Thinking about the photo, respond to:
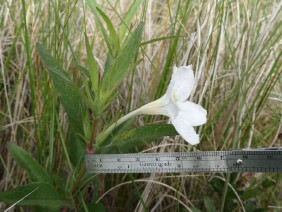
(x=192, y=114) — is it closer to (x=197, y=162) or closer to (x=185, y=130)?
(x=185, y=130)

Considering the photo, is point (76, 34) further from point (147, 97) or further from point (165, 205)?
point (165, 205)

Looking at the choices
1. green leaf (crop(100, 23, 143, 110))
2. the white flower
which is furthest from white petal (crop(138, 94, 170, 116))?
green leaf (crop(100, 23, 143, 110))

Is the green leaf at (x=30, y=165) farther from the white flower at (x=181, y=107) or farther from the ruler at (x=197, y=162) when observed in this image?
the white flower at (x=181, y=107)

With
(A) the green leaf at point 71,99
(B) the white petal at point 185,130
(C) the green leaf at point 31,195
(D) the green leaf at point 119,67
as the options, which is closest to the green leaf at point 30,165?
(C) the green leaf at point 31,195

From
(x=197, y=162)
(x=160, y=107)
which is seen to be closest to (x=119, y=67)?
(x=160, y=107)

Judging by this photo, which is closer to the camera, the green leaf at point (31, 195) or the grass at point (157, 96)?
the green leaf at point (31, 195)

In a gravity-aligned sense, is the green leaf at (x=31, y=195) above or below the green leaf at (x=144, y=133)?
below

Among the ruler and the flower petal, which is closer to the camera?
the flower petal

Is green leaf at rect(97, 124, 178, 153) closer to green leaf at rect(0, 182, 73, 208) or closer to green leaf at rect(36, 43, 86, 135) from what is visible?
green leaf at rect(36, 43, 86, 135)
